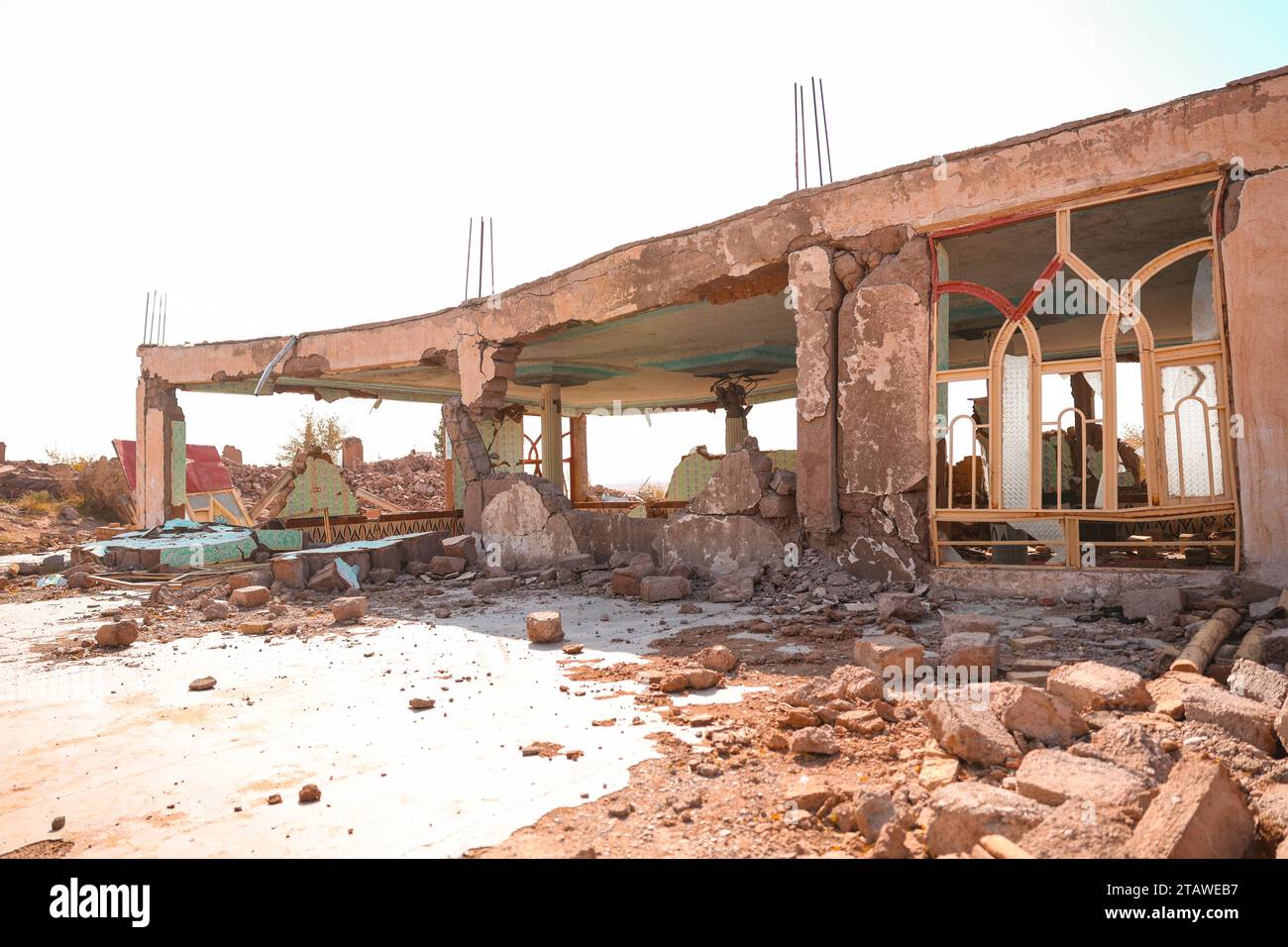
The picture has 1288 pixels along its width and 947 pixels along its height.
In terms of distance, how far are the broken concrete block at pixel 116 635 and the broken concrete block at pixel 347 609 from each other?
1.44 m

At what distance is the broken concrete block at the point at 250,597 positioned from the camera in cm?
754

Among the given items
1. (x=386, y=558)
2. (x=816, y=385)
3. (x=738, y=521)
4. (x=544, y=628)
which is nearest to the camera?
(x=544, y=628)

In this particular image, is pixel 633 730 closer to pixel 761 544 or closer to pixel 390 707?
pixel 390 707

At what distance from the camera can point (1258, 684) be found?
3.28 meters

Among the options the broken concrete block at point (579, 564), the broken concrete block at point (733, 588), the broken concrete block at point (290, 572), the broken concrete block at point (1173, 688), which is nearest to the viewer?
the broken concrete block at point (1173, 688)

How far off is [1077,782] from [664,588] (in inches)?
193

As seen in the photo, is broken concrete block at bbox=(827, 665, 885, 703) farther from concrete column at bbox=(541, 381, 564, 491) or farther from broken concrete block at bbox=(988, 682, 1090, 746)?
concrete column at bbox=(541, 381, 564, 491)

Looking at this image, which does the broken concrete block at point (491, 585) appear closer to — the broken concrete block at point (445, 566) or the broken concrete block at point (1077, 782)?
the broken concrete block at point (445, 566)

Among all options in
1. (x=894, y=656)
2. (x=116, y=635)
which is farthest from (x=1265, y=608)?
(x=116, y=635)

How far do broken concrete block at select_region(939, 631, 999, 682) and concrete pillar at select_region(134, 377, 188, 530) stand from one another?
547 inches

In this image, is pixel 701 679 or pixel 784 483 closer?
pixel 701 679

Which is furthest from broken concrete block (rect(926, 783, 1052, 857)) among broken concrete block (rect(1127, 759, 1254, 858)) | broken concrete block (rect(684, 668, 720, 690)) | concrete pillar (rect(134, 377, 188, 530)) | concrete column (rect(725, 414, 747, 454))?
concrete pillar (rect(134, 377, 188, 530))

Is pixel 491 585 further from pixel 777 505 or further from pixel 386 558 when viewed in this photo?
pixel 777 505

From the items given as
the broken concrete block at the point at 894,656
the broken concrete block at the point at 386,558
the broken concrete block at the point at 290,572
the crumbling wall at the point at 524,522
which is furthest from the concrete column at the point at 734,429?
the broken concrete block at the point at 894,656
